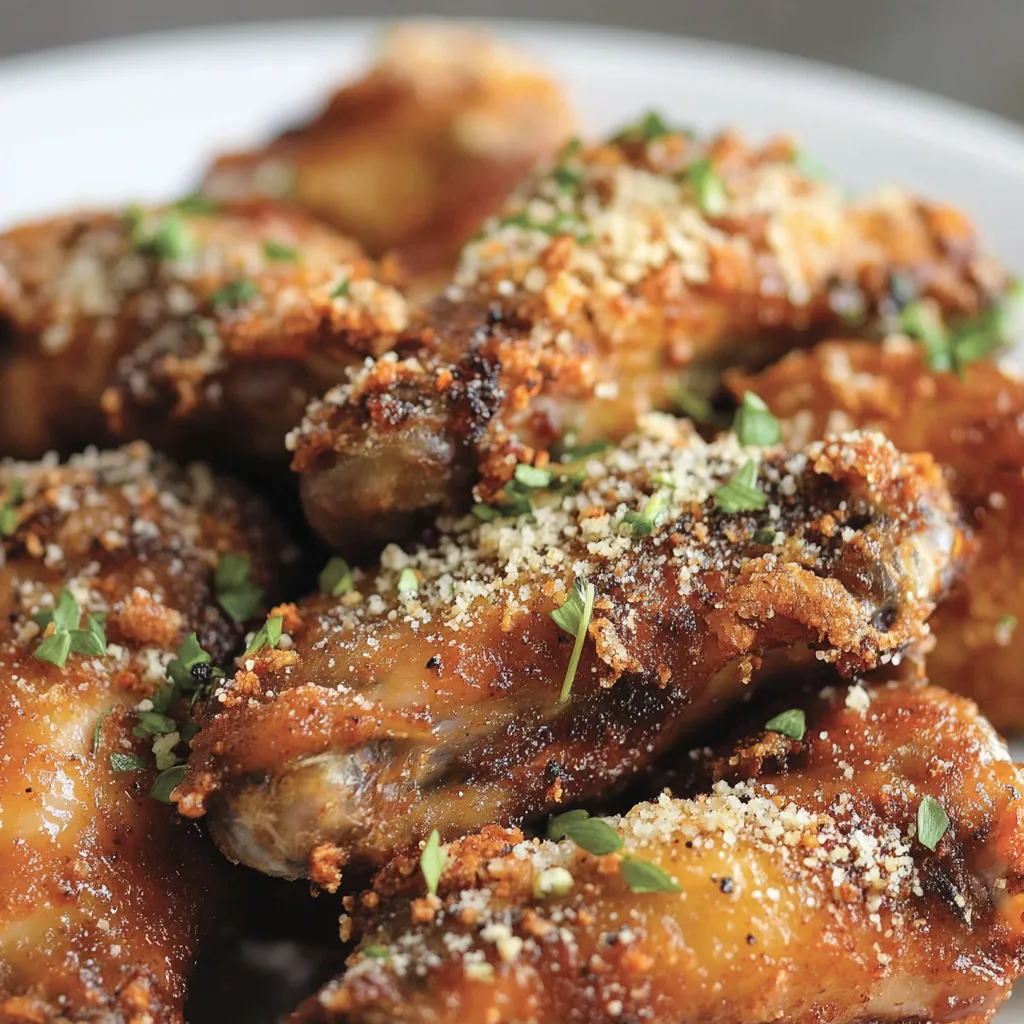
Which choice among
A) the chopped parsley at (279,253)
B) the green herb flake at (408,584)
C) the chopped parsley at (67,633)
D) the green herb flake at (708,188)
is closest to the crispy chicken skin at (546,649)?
the green herb flake at (408,584)

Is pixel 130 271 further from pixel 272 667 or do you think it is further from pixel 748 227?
pixel 748 227

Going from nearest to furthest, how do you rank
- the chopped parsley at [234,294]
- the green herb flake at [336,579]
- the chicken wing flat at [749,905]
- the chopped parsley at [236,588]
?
the chicken wing flat at [749,905]
the green herb flake at [336,579]
the chopped parsley at [236,588]
the chopped parsley at [234,294]

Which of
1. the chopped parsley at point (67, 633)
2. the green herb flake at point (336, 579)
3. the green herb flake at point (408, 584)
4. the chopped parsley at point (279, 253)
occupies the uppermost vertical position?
the chopped parsley at point (279, 253)

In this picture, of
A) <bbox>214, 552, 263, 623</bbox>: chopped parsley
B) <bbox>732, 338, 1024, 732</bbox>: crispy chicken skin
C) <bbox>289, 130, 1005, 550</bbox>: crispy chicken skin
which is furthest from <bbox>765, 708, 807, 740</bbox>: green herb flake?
<bbox>214, 552, 263, 623</bbox>: chopped parsley

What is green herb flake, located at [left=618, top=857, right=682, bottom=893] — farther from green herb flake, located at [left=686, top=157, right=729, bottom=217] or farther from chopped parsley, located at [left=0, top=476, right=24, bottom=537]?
green herb flake, located at [left=686, top=157, right=729, bottom=217]

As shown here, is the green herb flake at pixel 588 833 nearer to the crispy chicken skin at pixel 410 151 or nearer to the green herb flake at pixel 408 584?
the green herb flake at pixel 408 584

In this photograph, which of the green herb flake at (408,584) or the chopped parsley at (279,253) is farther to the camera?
the chopped parsley at (279,253)
